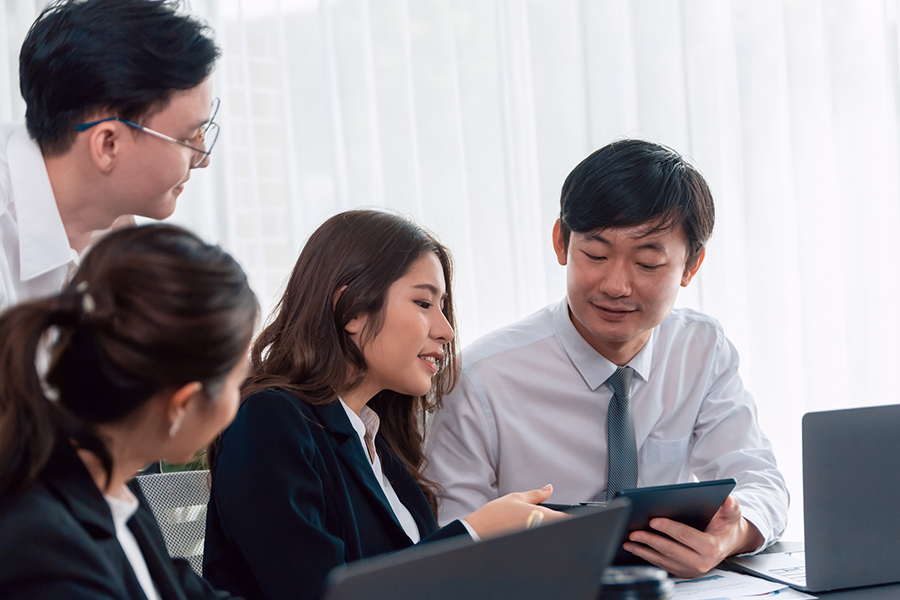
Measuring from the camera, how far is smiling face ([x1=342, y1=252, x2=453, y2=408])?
1440mm

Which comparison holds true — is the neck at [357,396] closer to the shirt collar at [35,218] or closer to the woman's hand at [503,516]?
the woman's hand at [503,516]

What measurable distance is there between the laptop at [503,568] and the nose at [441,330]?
848 mm

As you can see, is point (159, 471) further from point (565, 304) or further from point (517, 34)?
point (517, 34)

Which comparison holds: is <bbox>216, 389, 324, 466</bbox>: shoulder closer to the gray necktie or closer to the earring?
the earring

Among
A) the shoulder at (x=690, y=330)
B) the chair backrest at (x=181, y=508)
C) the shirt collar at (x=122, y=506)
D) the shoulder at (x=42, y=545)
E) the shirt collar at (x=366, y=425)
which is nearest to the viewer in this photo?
the shoulder at (x=42, y=545)

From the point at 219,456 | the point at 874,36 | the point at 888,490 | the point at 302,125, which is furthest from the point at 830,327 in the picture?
the point at 219,456

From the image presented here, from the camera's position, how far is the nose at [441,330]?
1.49m

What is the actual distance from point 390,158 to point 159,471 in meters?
1.44

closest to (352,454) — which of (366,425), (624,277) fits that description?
(366,425)

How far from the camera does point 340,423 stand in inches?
53.4

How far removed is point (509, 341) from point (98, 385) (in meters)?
1.21

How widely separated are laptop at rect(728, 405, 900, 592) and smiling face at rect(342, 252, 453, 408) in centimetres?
68

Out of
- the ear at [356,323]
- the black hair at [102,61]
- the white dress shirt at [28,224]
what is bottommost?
the ear at [356,323]

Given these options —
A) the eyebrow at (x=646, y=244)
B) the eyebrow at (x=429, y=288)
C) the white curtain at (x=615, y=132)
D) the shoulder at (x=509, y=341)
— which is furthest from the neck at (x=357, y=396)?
the white curtain at (x=615, y=132)
